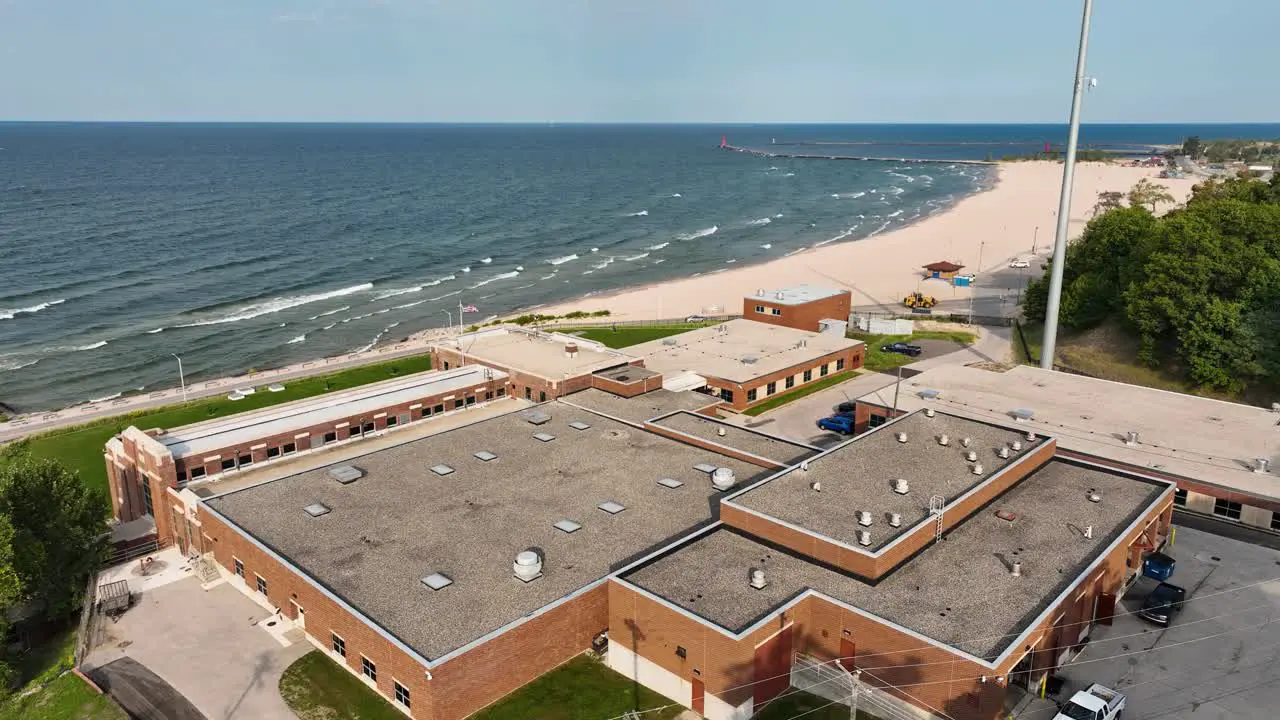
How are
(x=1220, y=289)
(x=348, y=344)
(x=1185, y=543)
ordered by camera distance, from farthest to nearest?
(x=348, y=344)
(x=1220, y=289)
(x=1185, y=543)

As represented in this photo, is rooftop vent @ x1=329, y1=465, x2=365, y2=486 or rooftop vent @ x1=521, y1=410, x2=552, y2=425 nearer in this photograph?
rooftop vent @ x1=329, y1=465, x2=365, y2=486

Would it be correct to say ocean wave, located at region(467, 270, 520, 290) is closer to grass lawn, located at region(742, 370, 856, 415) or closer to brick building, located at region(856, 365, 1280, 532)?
grass lawn, located at region(742, 370, 856, 415)

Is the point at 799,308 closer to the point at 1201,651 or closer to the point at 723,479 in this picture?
the point at 723,479

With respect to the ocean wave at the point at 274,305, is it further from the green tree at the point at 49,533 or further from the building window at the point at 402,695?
the building window at the point at 402,695

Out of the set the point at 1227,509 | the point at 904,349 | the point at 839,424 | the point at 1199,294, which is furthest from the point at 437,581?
the point at 1199,294

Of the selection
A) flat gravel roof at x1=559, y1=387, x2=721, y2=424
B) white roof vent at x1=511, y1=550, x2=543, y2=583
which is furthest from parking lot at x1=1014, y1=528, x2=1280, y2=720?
flat gravel roof at x1=559, y1=387, x2=721, y2=424

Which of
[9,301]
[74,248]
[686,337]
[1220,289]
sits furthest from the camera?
[74,248]

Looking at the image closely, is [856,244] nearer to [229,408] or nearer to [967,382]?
[967,382]

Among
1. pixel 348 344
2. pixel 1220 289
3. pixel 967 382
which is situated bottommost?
pixel 348 344

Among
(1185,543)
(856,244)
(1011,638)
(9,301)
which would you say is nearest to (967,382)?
(1185,543)
